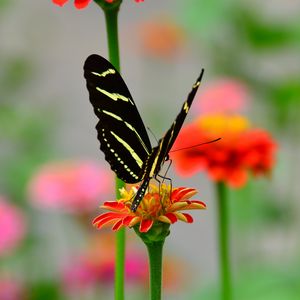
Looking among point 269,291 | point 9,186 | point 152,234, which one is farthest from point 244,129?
point 9,186

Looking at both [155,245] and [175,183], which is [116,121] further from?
[175,183]

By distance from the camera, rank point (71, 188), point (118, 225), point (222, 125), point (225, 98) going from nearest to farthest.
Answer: point (118, 225)
point (222, 125)
point (71, 188)
point (225, 98)

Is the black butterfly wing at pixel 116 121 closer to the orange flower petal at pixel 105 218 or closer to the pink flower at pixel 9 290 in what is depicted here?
the orange flower petal at pixel 105 218

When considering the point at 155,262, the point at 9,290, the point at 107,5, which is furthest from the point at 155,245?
the point at 9,290

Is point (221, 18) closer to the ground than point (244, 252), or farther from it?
farther from it

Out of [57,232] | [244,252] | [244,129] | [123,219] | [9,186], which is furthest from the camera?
[57,232]

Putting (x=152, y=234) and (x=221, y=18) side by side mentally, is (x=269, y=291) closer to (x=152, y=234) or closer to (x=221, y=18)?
(x=221, y=18)

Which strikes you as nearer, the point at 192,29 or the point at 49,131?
the point at 192,29
